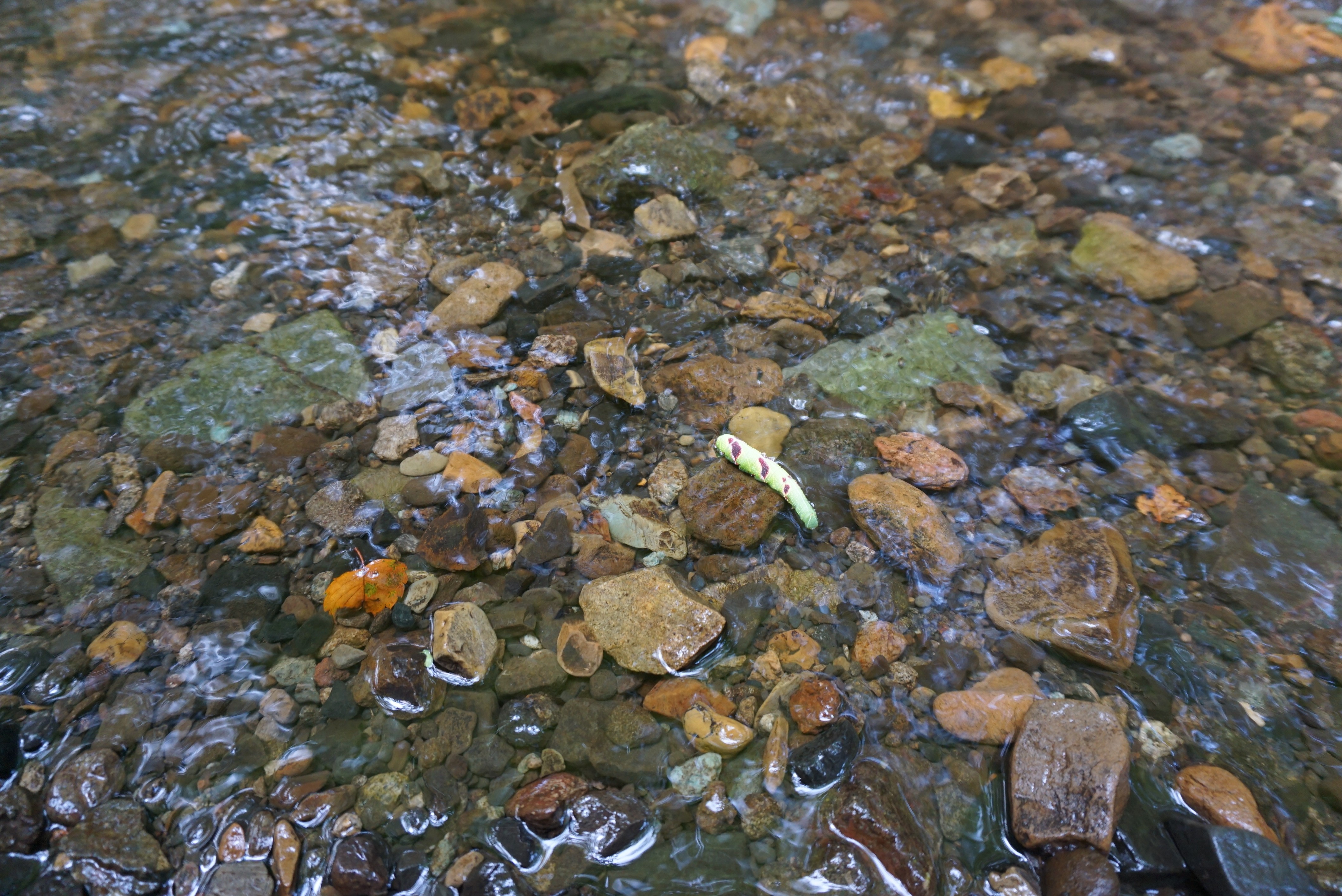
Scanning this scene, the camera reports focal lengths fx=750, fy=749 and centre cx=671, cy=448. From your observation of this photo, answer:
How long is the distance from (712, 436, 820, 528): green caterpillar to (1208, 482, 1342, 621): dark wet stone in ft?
4.93

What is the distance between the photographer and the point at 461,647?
2490mm

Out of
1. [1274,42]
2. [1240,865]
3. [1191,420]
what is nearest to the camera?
[1240,865]

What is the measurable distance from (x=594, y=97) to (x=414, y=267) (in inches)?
69.4

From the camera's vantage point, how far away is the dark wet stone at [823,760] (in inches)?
90.2

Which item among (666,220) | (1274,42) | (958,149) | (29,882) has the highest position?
(1274,42)

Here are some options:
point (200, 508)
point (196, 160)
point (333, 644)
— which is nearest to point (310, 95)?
point (196, 160)

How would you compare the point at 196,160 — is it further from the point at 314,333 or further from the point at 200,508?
the point at 200,508

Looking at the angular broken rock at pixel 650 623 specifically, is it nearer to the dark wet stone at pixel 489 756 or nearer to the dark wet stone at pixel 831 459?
the dark wet stone at pixel 489 756

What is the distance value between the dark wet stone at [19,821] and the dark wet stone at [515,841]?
1.36 m

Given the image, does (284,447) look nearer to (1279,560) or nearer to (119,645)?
(119,645)

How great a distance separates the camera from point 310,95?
4.77 meters

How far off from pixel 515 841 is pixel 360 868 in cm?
43

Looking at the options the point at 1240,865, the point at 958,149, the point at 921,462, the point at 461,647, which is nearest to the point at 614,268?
the point at 921,462

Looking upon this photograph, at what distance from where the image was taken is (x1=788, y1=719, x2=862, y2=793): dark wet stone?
2.29 metres
